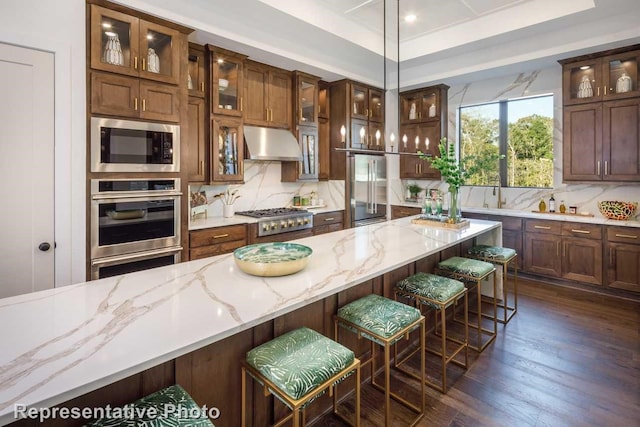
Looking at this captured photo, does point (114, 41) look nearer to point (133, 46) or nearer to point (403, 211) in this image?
point (133, 46)

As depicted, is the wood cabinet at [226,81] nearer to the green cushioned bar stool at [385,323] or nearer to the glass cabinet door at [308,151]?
the glass cabinet door at [308,151]

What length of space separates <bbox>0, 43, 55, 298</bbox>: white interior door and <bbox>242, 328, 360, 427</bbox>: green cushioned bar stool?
212 centimetres

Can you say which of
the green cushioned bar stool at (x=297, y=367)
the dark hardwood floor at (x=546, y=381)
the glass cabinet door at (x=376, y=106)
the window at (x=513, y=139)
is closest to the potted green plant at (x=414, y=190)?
the window at (x=513, y=139)

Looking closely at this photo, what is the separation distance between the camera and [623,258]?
13.0 feet

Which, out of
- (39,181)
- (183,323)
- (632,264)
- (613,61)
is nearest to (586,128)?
(613,61)

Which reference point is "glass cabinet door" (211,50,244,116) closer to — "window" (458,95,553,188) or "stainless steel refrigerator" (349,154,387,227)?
"stainless steel refrigerator" (349,154,387,227)

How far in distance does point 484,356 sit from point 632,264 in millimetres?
2522

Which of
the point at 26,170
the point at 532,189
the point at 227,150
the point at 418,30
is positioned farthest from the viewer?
the point at 532,189

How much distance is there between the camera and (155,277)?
180cm

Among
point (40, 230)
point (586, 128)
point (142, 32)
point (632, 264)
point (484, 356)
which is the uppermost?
point (142, 32)

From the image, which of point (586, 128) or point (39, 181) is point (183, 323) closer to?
point (39, 181)

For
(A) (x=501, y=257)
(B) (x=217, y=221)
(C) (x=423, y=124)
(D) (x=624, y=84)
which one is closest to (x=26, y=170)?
(B) (x=217, y=221)

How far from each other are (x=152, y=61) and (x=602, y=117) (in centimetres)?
498

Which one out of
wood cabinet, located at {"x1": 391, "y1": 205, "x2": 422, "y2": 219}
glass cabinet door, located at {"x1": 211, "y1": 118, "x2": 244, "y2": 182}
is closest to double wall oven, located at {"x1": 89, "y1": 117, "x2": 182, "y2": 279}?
glass cabinet door, located at {"x1": 211, "y1": 118, "x2": 244, "y2": 182}
